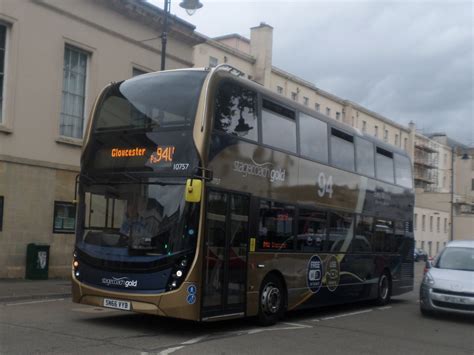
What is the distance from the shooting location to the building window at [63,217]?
18016mm

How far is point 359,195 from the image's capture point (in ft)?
47.0

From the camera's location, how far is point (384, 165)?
52.7ft

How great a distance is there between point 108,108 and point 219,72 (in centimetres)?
210

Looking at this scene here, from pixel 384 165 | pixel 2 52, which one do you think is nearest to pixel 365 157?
pixel 384 165

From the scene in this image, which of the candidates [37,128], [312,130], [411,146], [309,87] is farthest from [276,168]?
[411,146]

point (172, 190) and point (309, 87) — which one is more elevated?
point (309, 87)

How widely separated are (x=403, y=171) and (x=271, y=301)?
815 cm

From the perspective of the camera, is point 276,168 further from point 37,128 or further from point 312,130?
point 37,128

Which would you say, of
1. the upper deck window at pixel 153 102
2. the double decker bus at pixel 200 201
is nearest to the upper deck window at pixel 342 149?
the double decker bus at pixel 200 201

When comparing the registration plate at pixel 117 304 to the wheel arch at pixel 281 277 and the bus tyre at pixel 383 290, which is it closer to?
the wheel arch at pixel 281 277

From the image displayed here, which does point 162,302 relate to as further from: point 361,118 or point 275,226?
point 361,118

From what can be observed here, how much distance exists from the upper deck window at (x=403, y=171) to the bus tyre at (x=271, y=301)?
7036 millimetres

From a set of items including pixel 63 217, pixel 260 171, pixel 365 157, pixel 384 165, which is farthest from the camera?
pixel 63 217

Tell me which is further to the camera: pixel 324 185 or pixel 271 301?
pixel 324 185
